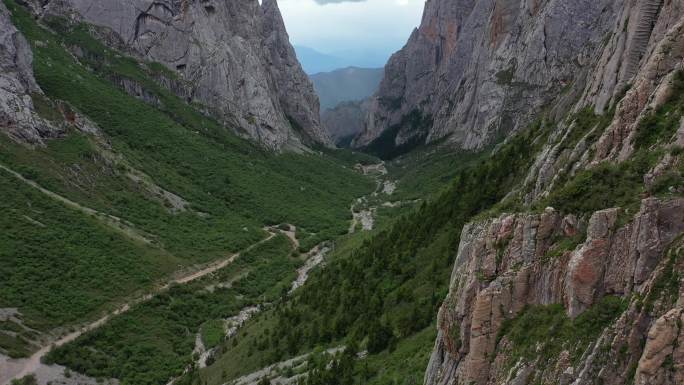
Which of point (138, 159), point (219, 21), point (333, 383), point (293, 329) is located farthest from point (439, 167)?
point (333, 383)

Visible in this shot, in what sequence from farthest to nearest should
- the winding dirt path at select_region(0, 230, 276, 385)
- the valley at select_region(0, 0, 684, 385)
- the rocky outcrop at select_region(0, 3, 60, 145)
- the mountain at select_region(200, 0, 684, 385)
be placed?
the rocky outcrop at select_region(0, 3, 60, 145), the winding dirt path at select_region(0, 230, 276, 385), the valley at select_region(0, 0, 684, 385), the mountain at select_region(200, 0, 684, 385)

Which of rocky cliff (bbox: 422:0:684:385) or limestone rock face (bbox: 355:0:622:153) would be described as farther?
limestone rock face (bbox: 355:0:622:153)

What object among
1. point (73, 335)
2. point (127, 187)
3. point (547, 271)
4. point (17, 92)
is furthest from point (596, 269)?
point (17, 92)

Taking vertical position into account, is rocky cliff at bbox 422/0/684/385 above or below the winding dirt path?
above

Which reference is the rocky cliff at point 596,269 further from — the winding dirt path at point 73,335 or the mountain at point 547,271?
the winding dirt path at point 73,335

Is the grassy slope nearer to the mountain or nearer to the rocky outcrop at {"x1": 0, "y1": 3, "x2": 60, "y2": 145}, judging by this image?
the rocky outcrop at {"x1": 0, "y1": 3, "x2": 60, "y2": 145}

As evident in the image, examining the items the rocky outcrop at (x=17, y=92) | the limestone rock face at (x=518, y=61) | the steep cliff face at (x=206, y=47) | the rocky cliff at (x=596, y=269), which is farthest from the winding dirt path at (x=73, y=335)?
the steep cliff face at (x=206, y=47)

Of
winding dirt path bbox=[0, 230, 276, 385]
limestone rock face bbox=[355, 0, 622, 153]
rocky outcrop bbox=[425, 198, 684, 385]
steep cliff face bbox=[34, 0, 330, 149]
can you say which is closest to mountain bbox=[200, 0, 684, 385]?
rocky outcrop bbox=[425, 198, 684, 385]
